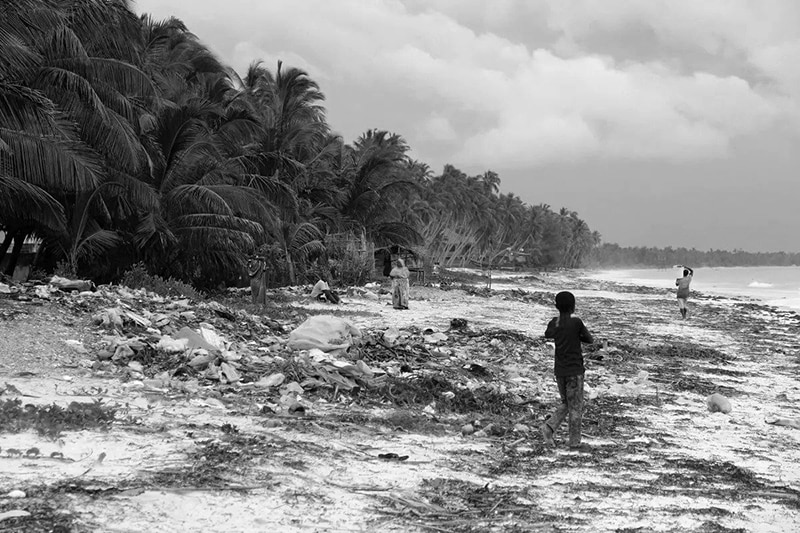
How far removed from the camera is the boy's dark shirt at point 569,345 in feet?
19.3

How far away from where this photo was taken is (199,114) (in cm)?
1789

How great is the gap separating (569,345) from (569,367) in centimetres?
18

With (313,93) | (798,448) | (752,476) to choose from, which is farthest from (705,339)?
(313,93)

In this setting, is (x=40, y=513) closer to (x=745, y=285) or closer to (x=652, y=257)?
(x=745, y=285)

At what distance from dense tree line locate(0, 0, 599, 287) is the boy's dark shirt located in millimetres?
9516

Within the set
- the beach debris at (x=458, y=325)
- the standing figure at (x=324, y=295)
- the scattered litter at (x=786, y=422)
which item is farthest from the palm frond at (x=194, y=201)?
the scattered litter at (x=786, y=422)

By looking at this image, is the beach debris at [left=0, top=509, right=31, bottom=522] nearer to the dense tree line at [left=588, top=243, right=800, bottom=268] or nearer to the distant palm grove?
the distant palm grove

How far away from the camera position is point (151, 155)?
56.6 ft

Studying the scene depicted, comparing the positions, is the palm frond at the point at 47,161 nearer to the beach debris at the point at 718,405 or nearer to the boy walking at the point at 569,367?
the boy walking at the point at 569,367

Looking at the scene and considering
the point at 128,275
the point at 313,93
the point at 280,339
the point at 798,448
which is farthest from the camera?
the point at 313,93

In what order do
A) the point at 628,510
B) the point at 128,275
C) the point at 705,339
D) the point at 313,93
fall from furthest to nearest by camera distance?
the point at 313,93, the point at 705,339, the point at 128,275, the point at 628,510

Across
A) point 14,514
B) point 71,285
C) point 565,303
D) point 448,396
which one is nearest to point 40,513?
point 14,514

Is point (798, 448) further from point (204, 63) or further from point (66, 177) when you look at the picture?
point (204, 63)

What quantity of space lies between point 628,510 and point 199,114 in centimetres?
1603
